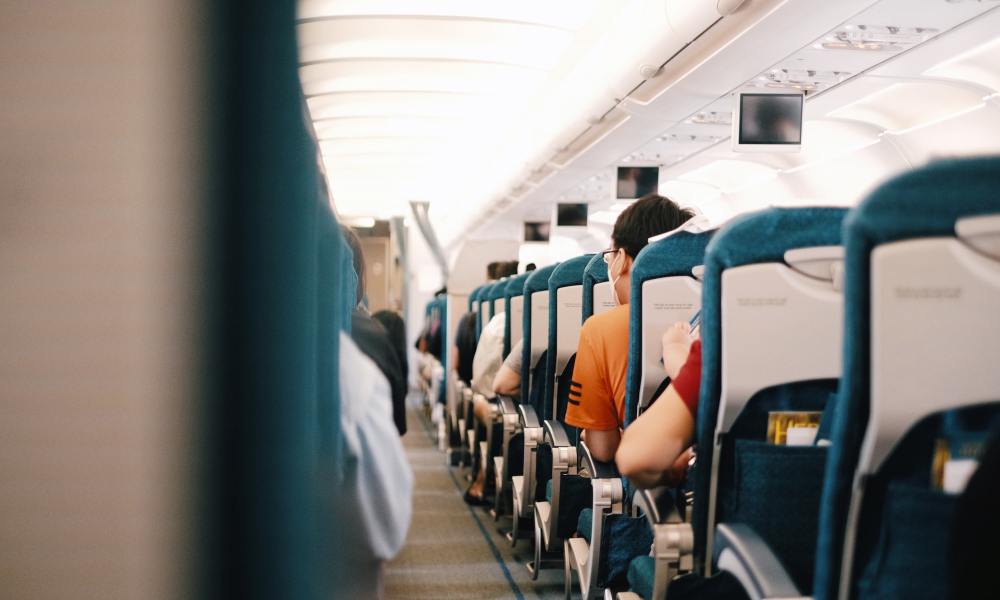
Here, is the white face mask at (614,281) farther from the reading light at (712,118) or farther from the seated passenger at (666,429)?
the reading light at (712,118)

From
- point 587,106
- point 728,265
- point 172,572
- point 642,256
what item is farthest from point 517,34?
point 172,572

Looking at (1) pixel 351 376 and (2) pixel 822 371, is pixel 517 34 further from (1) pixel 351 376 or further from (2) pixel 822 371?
(1) pixel 351 376

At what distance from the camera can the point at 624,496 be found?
2951 mm

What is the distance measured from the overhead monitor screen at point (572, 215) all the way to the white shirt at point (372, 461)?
41.4 feet

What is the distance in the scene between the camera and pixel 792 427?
188 cm

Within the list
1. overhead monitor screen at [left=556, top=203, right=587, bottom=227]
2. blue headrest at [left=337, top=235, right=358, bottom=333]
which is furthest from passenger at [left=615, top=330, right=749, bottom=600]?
overhead monitor screen at [left=556, top=203, right=587, bottom=227]

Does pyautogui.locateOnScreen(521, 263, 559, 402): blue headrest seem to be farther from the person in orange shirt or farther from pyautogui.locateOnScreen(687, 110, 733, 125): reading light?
pyautogui.locateOnScreen(687, 110, 733, 125): reading light

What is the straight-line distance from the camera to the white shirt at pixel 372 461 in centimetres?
82

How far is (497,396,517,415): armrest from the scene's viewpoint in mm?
4899

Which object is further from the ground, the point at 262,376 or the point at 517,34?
the point at 517,34

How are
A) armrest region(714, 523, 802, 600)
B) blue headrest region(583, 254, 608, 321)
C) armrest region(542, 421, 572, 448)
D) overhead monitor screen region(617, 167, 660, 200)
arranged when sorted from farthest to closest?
overhead monitor screen region(617, 167, 660, 200)
armrest region(542, 421, 572, 448)
blue headrest region(583, 254, 608, 321)
armrest region(714, 523, 802, 600)

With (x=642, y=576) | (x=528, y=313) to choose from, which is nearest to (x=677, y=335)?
(x=642, y=576)

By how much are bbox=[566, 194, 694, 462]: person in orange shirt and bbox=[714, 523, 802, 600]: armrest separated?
3.80ft

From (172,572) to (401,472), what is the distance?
0.23m
